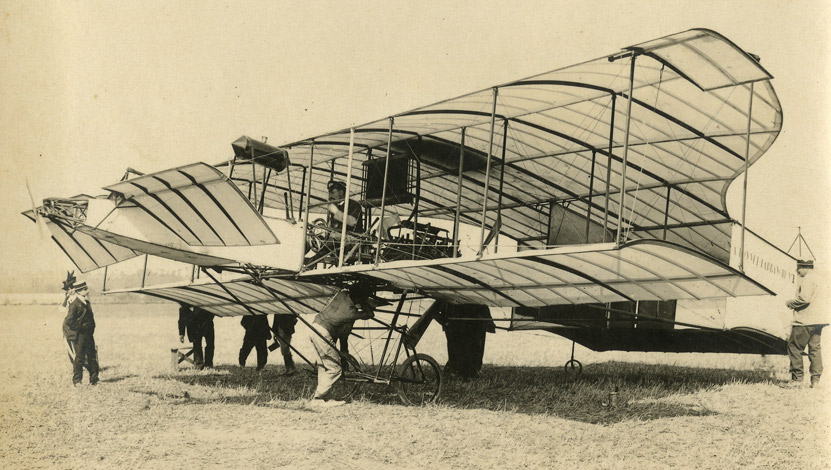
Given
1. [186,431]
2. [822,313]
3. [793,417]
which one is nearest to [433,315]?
[186,431]

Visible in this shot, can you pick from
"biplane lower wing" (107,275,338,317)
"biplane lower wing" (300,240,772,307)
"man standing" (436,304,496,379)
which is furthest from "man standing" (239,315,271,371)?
"biplane lower wing" (300,240,772,307)

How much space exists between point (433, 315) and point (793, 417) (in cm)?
561

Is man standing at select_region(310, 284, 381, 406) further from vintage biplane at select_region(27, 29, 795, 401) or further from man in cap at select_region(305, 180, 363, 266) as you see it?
man in cap at select_region(305, 180, 363, 266)

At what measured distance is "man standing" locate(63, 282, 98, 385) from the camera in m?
12.5

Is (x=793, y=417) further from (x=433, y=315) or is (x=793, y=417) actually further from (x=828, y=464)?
(x=433, y=315)

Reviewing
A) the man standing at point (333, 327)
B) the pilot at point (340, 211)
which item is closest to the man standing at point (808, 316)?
the man standing at point (333, 327)

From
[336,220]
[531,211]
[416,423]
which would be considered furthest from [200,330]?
[416,423]

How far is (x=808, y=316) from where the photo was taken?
11969 millimetres

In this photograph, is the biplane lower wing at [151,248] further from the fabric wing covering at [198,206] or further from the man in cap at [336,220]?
the man in cap at [336,220]

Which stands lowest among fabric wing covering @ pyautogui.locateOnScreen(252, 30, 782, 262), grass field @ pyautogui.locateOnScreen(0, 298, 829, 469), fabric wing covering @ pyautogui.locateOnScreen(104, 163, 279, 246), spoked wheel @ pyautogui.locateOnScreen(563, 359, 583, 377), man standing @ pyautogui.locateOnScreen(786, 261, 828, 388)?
grass field @ pyautogui.locateOnScreen(0, 298, 829, 469)

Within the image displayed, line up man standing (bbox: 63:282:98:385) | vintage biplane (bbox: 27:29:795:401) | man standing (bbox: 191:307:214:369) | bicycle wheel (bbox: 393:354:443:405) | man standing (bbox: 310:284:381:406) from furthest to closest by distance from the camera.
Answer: man standing (bbox: 191:307:214:369) → man standing (bbox: 63:282:98:385) → bicycle wheel (bbox: 393:354:443:405) → man standing (bbox: 310:284:381:406) → vintage biplane (bbox: 27:29:795:401)

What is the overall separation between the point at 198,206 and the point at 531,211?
24.5 feet

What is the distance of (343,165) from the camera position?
44.3 feet

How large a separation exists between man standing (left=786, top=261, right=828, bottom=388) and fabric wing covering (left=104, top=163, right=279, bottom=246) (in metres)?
9.09
